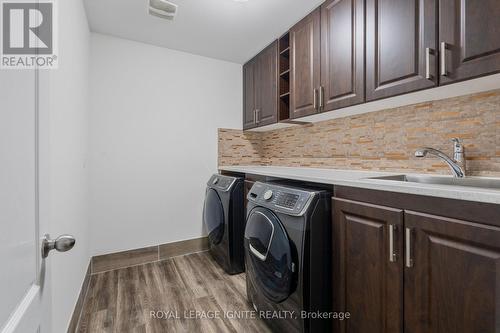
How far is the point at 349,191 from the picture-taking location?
1.19m

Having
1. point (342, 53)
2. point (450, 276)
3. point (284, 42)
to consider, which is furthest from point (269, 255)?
point (284, 42)

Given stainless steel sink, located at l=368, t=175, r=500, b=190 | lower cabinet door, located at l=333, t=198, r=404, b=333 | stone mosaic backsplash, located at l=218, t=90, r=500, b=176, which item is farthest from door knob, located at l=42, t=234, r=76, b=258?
stone mosaic backsplash, located at l=218, t=90, r=500, b=176

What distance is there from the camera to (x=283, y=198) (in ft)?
4.55

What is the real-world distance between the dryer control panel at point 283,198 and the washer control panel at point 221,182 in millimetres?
551

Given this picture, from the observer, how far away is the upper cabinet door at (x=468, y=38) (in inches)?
38.3

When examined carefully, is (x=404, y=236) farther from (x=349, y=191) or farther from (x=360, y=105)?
(x=360, y=105)

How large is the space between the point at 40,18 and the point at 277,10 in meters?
1.73

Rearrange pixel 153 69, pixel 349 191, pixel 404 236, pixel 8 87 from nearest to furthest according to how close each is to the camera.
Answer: pixel 8 87 → pixel 404 236 → pixel 349 191 → pixel 153 69

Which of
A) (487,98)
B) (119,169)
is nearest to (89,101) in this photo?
(119,169)

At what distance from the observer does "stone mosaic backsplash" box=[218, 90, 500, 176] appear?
4.07 feet

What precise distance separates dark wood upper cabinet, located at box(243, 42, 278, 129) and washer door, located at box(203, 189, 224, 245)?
0.94 m

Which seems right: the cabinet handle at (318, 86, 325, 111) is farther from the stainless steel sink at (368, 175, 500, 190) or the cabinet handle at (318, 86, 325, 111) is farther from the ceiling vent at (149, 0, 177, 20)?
the ceiling vent at (149, 0, 177, 20)

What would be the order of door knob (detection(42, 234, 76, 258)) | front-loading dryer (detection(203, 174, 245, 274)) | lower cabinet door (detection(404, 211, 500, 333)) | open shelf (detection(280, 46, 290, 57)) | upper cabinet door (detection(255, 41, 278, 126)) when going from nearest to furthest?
door knob (detection(42, 234, 76, 258)), lower cabinet door (detection(404, 211, 500, 333)), front-loading dryer (detection(203, 174, 245, 274)), open shelf (detection(280, 46, 290, 57)), upper cabinet door (detection(255, 41, 278, 126))

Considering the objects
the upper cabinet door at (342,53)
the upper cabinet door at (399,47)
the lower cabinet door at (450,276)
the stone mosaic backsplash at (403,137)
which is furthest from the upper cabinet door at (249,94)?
the lower cabinet door at (450,276)
